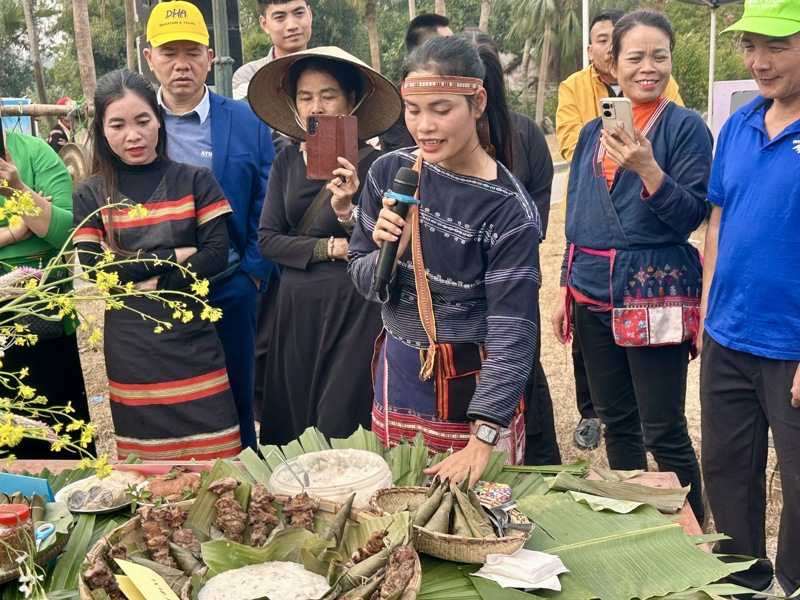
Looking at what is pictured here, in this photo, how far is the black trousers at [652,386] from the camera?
10.9 ft

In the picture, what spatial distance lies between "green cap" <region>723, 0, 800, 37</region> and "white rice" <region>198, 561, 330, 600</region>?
193 centimetres

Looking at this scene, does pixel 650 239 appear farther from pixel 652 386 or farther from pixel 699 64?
pixel 699 64

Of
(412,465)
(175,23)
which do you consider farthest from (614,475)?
(175,23)

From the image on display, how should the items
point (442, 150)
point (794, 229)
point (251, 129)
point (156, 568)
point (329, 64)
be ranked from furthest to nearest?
point (251, 129) < point (329, 64) < point (794, 229) < point (442, 150) < point (156, 568)

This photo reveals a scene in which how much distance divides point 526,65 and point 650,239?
1310 inches

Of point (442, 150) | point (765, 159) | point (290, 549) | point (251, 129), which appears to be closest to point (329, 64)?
point (251, 129)

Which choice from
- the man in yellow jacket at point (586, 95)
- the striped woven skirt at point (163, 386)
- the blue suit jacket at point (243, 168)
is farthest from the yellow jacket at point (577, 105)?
the striped woven skirt at point (163, 386)

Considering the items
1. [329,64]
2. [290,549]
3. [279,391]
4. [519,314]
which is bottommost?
[279,391]

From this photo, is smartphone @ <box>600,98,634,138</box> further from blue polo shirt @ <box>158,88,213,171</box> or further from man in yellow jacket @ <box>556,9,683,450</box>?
blue polo shirt @ <box>158,88,213,171</box>

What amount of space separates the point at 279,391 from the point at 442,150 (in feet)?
5.44

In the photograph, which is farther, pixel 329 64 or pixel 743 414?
pixel 329 64

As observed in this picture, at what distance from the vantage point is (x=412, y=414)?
2625 mm

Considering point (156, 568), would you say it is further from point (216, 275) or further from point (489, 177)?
point (216, 275)

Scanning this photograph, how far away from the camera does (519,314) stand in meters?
2.35
